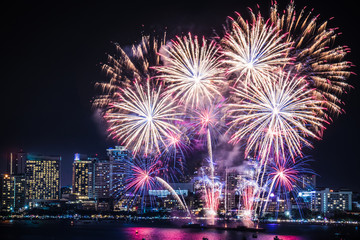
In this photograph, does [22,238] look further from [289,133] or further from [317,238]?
[289,133]

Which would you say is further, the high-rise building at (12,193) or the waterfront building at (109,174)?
the waterfront building at (109,174)

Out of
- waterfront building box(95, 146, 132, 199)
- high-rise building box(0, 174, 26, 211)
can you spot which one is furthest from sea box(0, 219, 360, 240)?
waterfront building box(95, 146, 132, 199)

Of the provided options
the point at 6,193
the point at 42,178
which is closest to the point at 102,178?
the point at 42,178

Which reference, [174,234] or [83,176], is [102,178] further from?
[174,234]

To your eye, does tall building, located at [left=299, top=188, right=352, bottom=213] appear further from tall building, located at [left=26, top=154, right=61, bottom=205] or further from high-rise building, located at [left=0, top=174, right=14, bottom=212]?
tall building, located at [left=26, top=154, right=61, bottom=205]

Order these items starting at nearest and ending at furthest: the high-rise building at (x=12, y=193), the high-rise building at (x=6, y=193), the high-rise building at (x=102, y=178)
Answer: the high-rise building at (x=6, y=193)
the high-rise building at (x=12, y=193)
the high-rise building at (x=102, y=178)

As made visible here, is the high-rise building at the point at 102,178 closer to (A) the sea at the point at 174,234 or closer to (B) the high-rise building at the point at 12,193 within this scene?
(B) the high-rise building at the point at 12,193

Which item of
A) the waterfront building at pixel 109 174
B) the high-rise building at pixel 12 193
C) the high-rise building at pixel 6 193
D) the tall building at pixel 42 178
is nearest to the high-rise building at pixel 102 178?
the waterfront building at pixel 109 174
